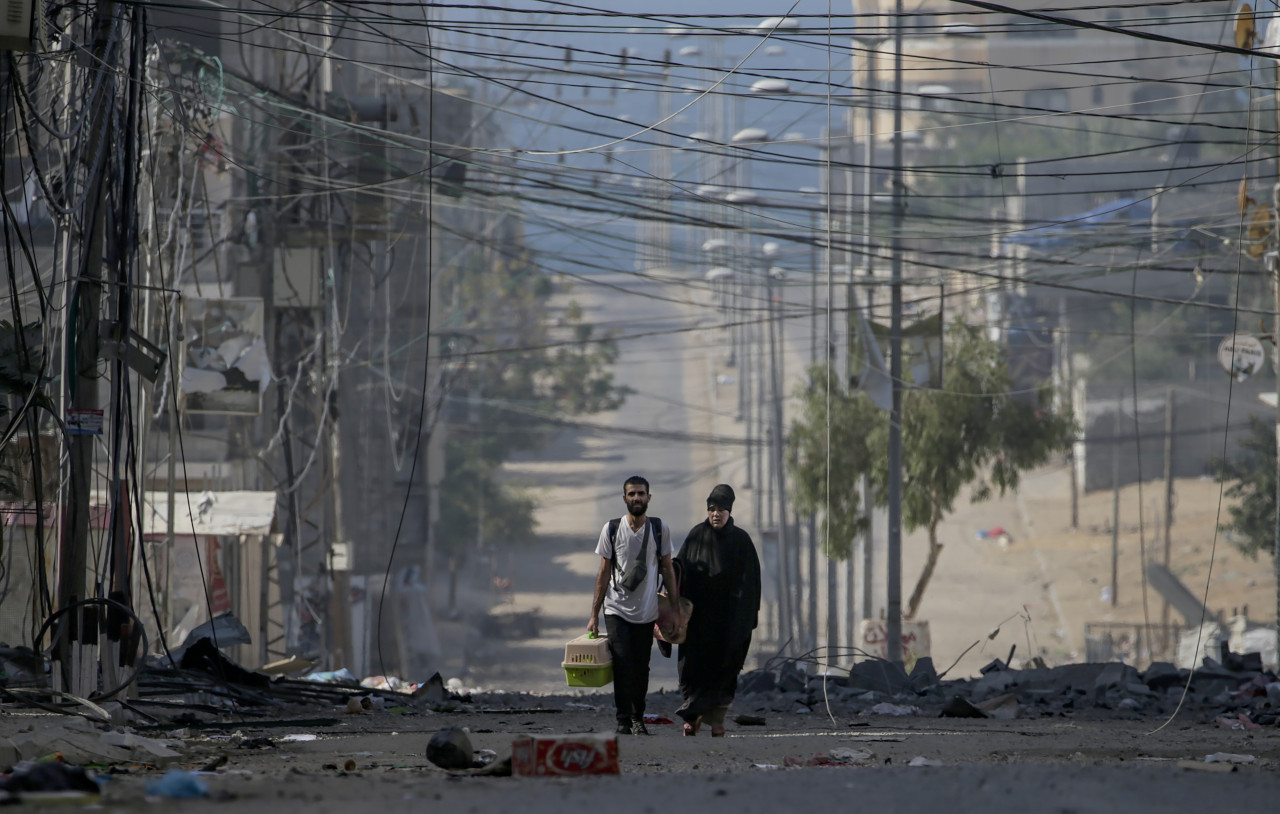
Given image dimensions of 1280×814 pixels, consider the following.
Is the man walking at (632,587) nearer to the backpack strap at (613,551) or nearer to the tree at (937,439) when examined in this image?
the backpack strap at (613,551)

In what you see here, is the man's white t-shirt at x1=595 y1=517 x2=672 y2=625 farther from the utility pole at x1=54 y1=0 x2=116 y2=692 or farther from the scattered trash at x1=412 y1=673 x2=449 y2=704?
the scattered trash at x1=412 y1=673 x2=449 y2=704

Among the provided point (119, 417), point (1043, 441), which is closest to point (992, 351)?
point (1043, 441)

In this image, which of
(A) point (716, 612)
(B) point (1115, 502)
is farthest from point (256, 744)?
(B) point (1115, 502)

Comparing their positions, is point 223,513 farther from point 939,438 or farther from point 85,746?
point 939,438

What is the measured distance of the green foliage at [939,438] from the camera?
25.5m

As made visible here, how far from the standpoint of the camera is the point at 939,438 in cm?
2548

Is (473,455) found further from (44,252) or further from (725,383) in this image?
(44,252)

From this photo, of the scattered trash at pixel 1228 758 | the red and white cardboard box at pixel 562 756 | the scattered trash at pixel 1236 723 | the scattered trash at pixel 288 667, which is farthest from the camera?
the scattered trash at pixel 288 667

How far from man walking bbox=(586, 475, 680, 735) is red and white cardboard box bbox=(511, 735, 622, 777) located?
2183mm

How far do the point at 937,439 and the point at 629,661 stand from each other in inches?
711

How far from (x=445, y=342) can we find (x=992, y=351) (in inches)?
833

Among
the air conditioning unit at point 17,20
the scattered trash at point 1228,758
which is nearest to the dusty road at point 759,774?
the scattered trash at point 1228,758

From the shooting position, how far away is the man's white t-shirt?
8.19 meters

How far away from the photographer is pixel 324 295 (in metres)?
19.1
